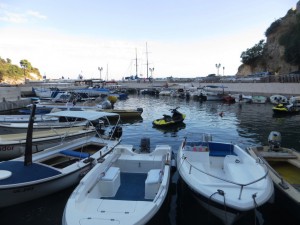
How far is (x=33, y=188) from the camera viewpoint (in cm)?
835

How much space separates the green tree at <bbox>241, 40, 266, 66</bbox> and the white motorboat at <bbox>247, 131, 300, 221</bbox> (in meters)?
82.0

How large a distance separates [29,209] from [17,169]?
1445mm

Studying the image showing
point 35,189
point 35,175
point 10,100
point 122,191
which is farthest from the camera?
point 10,100

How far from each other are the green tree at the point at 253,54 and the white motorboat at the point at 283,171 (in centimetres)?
8203

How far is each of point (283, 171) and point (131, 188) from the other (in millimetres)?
6483

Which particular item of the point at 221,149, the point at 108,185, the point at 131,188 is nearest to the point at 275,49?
the point at 221,149

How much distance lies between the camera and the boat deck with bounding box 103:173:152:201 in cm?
788

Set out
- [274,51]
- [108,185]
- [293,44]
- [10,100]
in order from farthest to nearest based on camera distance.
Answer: [274,51], [293,44], [10,100], [108,185]

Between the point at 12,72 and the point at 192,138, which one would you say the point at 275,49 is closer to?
the point at 192,138

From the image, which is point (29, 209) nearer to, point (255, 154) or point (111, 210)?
point (111, 210)

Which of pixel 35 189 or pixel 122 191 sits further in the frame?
pixel 35 189

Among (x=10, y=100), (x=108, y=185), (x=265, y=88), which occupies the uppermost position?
(x=265, y=88)

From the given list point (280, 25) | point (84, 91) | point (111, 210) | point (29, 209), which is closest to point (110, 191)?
point (111, 210)

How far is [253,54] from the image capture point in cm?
8581
